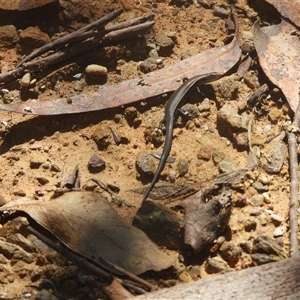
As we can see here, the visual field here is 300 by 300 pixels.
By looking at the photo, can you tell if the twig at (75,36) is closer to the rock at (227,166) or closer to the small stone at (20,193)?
the small stone at (20,193)

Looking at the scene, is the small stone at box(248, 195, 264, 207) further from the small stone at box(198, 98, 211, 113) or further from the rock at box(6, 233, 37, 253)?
the rock at box(6, 233, 37, 253)

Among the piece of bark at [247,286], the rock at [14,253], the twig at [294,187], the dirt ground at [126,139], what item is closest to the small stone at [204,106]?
the dirt ground at [126,139]

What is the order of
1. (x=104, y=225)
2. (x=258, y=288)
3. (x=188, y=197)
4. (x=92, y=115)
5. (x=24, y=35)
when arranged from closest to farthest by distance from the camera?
(x=258, y=288), (x=104, y=225), (x=188, y=197), (x=92, y=115), (x=24, y=35)

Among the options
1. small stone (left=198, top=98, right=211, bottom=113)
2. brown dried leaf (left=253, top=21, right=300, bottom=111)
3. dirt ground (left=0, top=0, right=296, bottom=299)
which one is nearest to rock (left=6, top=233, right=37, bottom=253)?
dirt ground (left=0, top=0, right=296, bottom=299)

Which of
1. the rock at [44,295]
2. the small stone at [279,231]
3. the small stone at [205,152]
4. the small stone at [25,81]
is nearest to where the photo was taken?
the rock at [44,295]

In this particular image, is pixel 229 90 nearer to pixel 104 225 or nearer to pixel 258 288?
pixel 104 225

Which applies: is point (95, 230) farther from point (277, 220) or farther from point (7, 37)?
point (7, 37)

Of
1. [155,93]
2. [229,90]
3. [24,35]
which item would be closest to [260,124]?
[229,90]

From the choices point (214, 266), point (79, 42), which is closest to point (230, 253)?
point (214, 266)
